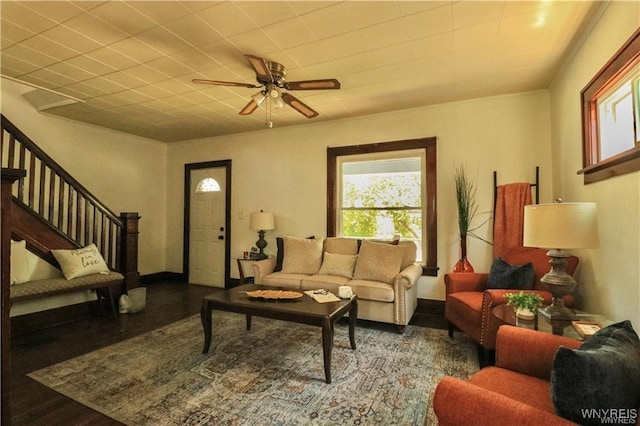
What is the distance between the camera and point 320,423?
1.77 metres

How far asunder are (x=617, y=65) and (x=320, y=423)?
9.35 ft

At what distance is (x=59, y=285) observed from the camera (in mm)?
3221

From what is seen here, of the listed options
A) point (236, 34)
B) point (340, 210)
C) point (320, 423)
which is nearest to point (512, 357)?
point (320, 423)

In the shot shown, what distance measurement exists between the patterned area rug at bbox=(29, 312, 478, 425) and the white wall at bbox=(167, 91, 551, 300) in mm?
1493

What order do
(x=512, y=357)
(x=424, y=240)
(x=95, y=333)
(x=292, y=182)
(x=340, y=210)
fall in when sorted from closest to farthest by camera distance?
(x=512, y=357)
(x=95, y=333)
(x=424, y=240)
(x=340, y=210)
(x=292, y=182)

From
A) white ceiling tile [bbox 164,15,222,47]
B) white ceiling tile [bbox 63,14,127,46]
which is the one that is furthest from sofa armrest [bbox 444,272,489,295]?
white ceiling tile [bbox 63,14,127,46]

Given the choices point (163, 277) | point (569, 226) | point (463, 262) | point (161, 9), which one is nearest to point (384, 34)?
point (161, 9)

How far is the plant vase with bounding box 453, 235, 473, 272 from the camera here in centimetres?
351

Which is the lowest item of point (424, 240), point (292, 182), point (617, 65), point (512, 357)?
point (512, 357)

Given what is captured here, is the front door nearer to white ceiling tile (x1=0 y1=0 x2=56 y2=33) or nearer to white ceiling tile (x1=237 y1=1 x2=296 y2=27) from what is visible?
white ceiling tile (x1=0 y1=0 x2=56 y2=33)

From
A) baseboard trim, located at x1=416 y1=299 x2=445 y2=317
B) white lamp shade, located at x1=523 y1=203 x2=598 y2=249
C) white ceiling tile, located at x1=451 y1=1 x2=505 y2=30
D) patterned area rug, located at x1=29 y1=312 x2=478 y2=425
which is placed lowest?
patterned area rug, located at x1=29 y1=312 x2=478 y2=425

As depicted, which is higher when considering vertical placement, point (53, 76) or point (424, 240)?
point (53, 76)

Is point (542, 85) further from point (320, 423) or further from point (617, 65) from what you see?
point (320, 423)

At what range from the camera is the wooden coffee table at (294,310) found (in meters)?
2.21
